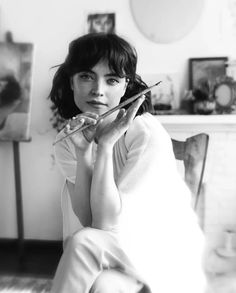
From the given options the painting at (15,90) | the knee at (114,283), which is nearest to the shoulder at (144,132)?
the knee at (114,283)

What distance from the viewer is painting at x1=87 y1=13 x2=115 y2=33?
6.83ft

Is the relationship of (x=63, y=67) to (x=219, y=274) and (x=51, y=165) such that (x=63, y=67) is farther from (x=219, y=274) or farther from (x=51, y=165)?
(x=219, y=274)

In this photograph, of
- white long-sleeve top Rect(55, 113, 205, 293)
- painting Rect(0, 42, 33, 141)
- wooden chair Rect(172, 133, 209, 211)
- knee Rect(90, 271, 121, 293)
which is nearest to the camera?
knee Rect(90, 271, 121, 293)

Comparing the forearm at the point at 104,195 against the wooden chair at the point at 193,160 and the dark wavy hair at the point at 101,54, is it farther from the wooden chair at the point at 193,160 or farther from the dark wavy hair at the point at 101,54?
the wooden chair at the point at 193,160

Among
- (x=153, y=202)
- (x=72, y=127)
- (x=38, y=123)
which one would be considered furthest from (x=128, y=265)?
(x=38, y=123)

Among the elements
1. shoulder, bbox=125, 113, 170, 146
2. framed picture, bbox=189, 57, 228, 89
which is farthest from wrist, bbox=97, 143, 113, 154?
framed picture, bbox=189, 57, 228, 89

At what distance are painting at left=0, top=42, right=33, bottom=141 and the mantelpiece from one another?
76cm

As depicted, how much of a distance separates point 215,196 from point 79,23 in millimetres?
1242

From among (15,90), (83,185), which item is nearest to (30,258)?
(15,90)

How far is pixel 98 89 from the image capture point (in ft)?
3.28

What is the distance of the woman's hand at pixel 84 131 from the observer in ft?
2.92

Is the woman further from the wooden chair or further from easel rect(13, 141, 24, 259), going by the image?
easel rect(13, 141, 24, 259)

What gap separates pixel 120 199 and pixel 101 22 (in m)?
1.44

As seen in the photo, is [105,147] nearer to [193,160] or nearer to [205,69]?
[193,160]
